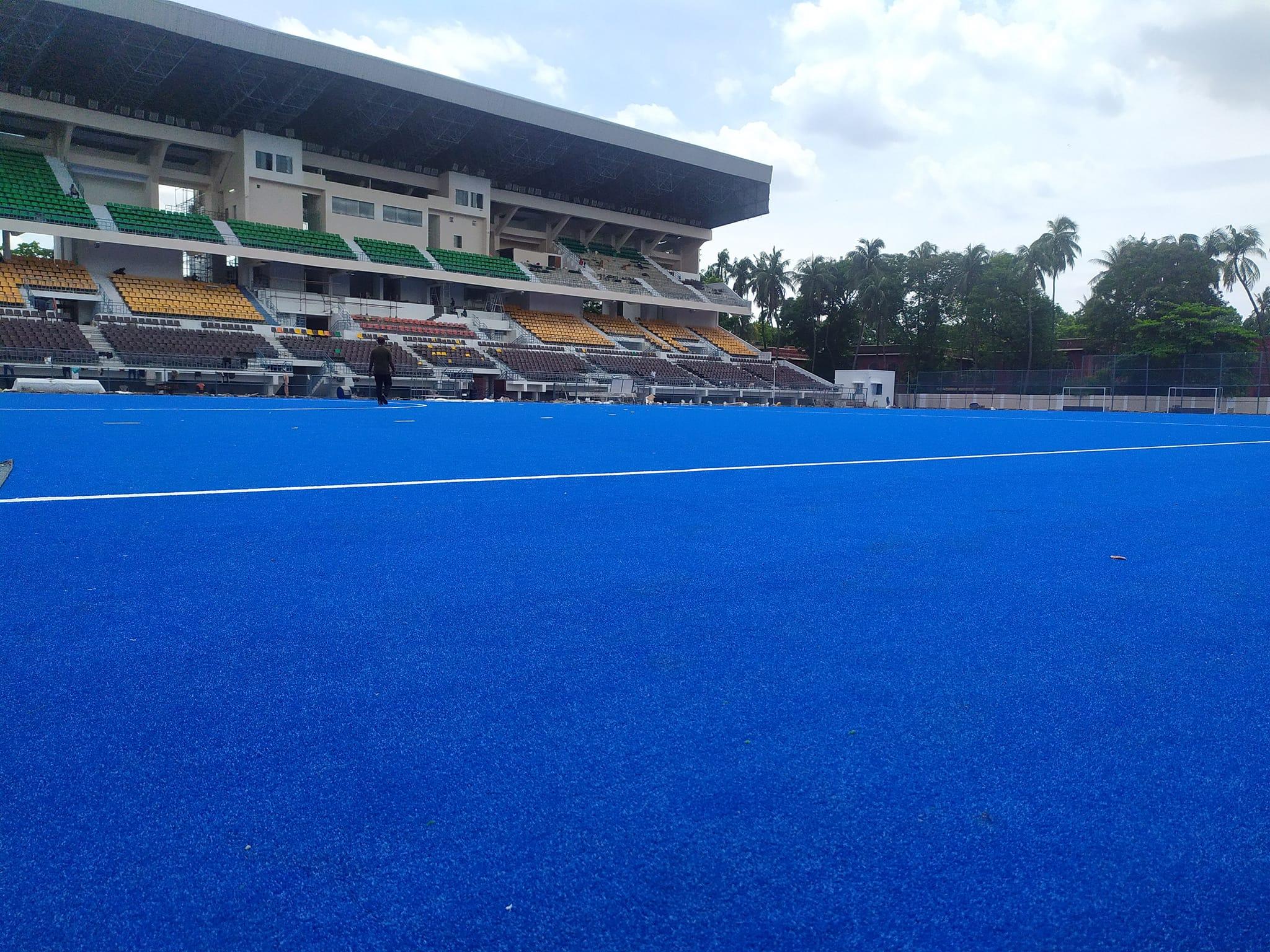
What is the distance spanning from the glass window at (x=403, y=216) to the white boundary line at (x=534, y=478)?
119ft

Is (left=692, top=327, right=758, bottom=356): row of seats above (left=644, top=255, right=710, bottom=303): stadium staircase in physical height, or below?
below

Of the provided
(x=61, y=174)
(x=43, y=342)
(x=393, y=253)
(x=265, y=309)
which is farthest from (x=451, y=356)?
(x=61, y=174)

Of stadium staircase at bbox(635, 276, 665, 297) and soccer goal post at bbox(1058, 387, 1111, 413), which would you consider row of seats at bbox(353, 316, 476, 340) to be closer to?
stadium staircase at bbox(635, 276, 665, 297)

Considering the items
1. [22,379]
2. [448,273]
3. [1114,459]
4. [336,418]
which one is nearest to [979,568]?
[1114,459]

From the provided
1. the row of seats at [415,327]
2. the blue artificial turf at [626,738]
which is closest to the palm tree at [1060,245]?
the row of seats at [415,327]

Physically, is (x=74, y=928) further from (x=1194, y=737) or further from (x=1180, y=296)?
(x=1180, y=296)

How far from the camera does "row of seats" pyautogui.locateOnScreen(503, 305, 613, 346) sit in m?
40.0

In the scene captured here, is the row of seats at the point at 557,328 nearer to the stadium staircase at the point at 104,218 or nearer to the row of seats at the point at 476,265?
the row of seats at the point at 476,265

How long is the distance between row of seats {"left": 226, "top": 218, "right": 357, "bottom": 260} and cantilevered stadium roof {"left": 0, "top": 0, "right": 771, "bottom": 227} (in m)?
4.24

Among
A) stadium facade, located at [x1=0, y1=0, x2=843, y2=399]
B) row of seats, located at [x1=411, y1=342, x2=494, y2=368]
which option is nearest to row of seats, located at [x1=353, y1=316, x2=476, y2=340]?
stadium facade, located at [x1=0, y1=0, x2=843, y2=399]

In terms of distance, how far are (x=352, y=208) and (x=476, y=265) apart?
610 centimetres

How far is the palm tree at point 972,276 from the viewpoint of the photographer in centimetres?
5725

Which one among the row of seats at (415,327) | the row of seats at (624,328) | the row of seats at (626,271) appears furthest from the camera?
the row of seats at (626,271)

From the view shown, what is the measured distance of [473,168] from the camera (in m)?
41.9
